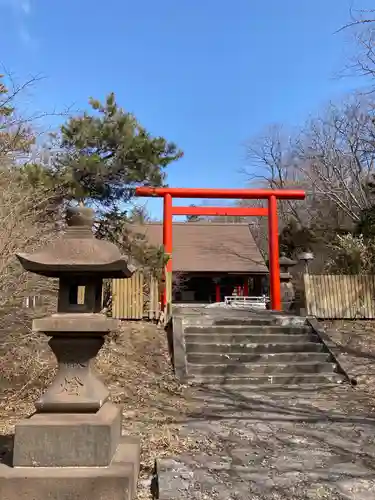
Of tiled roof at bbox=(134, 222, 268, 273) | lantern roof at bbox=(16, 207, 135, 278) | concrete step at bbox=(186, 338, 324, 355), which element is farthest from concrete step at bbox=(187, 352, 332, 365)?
tiled roof at bbox=(134, 222, 268, 273)

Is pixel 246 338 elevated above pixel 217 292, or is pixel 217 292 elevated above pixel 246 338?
pixel 217 292

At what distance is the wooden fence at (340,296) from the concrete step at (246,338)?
1.76 m

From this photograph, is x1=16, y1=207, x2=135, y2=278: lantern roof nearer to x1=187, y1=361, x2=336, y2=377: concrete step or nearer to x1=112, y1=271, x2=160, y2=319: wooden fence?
x1=187, y1=361, x2=336, y2=377: concrete step

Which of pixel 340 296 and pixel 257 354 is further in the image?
pixel 340 296

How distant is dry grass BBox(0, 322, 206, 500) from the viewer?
4859mm

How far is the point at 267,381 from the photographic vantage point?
7.79 metres

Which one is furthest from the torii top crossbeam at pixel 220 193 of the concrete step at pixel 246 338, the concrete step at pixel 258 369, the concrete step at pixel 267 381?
the concrete step at pixel 267 381

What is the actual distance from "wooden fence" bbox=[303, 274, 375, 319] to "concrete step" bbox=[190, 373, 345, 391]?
3.11m

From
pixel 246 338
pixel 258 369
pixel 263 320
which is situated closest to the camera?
pixel 258 369

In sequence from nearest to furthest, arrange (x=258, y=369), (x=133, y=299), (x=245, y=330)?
(x=258, y=369) → (x=245, y=330) → (x=133, y=299)

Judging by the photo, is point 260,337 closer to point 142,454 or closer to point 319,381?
point 319,381

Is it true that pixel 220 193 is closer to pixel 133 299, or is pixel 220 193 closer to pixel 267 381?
pixel 133 299

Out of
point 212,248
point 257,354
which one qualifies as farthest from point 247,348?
Result: point 212,248

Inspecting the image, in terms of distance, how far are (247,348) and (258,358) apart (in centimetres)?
Answer: 40
